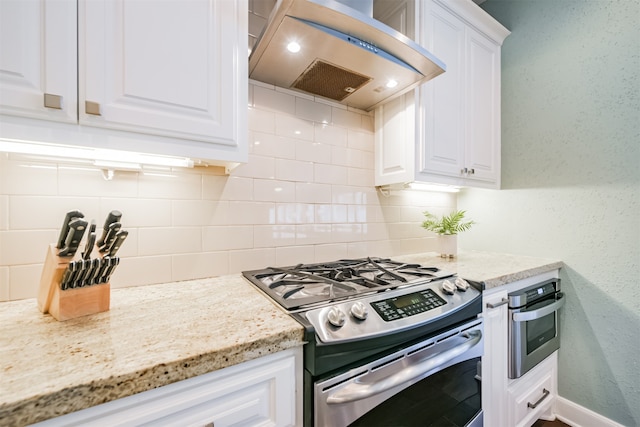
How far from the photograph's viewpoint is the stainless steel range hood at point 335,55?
92cm

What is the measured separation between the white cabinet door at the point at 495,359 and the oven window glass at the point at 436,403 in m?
0.11

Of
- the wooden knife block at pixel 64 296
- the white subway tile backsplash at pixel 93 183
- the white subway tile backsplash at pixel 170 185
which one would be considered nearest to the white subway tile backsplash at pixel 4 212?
the white subway tile backsplash at pixel 93 183

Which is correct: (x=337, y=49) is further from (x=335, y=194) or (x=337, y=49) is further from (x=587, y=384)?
(x=587, y=384)

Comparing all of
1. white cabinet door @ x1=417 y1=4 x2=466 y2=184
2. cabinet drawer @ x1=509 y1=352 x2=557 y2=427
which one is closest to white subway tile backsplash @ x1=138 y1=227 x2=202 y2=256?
white cabinet door @ x1=417 y1=4 x2=466 y2=184

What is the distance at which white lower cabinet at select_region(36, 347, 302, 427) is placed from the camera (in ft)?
1.63

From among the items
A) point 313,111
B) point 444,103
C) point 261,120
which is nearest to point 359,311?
point 261,120

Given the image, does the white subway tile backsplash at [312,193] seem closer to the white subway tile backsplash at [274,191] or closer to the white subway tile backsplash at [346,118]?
the white subway tile backsplash at [274,191]

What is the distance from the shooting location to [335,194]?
4.97 ft

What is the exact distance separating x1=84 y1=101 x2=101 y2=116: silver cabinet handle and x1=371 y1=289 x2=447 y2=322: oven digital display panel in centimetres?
94

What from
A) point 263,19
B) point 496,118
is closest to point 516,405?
point 496,118

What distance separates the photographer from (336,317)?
73cm

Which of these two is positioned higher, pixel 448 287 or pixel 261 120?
pixel 261 120

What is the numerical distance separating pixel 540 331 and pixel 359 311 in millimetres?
1323

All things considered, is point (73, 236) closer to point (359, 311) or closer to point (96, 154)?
point (96, 154)
